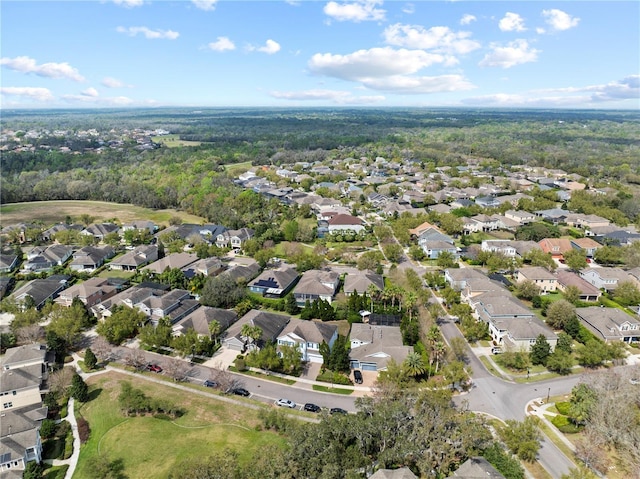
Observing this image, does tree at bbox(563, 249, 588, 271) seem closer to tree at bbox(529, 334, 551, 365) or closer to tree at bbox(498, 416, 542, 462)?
tree at bbox(529, 334, 551, 365)

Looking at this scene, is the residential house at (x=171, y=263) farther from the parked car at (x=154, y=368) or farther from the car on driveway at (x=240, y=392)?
the car on driveway at (x=240, y=392)

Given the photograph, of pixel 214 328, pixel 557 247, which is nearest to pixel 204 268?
pixel 214 328

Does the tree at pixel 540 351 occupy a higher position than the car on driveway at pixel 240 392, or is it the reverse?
the tree at pixel 540 351

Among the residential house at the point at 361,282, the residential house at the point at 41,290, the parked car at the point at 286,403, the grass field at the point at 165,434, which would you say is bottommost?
A: the grass field at the point at 165,434

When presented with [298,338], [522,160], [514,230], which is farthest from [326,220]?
[522,160]

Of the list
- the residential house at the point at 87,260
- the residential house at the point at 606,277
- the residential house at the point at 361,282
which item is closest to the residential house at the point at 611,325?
the residential house at the point at 606,277

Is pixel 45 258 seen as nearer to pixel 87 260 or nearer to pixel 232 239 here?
pixel 87 260

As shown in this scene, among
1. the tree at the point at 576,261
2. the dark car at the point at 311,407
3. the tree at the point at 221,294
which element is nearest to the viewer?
the dark car at the point at 311,407
